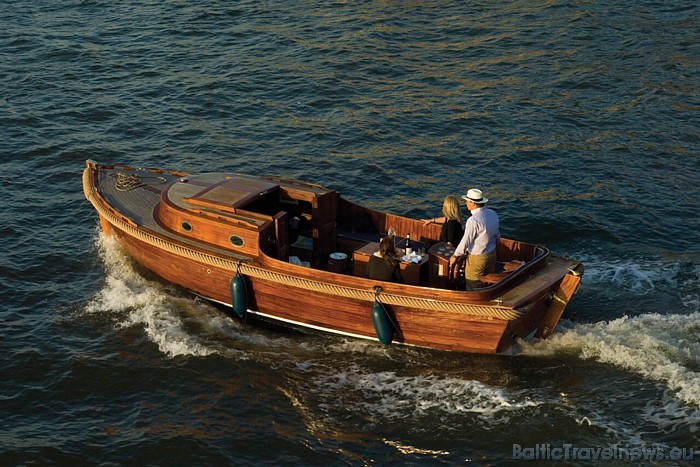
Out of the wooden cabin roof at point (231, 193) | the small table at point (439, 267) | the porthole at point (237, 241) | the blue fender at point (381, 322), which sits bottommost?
the blue fender at point (381, 322)

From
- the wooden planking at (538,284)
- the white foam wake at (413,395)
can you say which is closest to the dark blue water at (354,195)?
the white foam wake at (413,395)

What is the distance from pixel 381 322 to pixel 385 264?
1.20 m

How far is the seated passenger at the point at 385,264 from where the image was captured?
18031 millimetres

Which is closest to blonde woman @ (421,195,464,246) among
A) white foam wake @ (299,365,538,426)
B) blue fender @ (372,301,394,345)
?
blue fender @ (372,301,394,345)

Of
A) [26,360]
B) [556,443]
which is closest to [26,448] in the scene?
[26,360]

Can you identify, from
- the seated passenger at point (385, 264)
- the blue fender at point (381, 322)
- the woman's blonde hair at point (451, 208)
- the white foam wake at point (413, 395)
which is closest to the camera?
the white foam wake at point (413, 395)

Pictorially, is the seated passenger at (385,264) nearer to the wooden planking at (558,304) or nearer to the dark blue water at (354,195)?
the dark blue water at (354,195)

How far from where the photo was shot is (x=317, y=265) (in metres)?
19.9

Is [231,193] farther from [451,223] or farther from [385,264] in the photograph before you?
[451,223]

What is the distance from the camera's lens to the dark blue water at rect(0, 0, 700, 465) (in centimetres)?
1639

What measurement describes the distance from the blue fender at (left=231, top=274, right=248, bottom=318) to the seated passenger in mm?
2585

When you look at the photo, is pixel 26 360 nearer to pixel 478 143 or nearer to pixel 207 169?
pixel 207 169

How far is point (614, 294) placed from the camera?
2025 cm

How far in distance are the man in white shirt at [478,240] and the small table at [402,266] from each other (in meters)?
0.75
